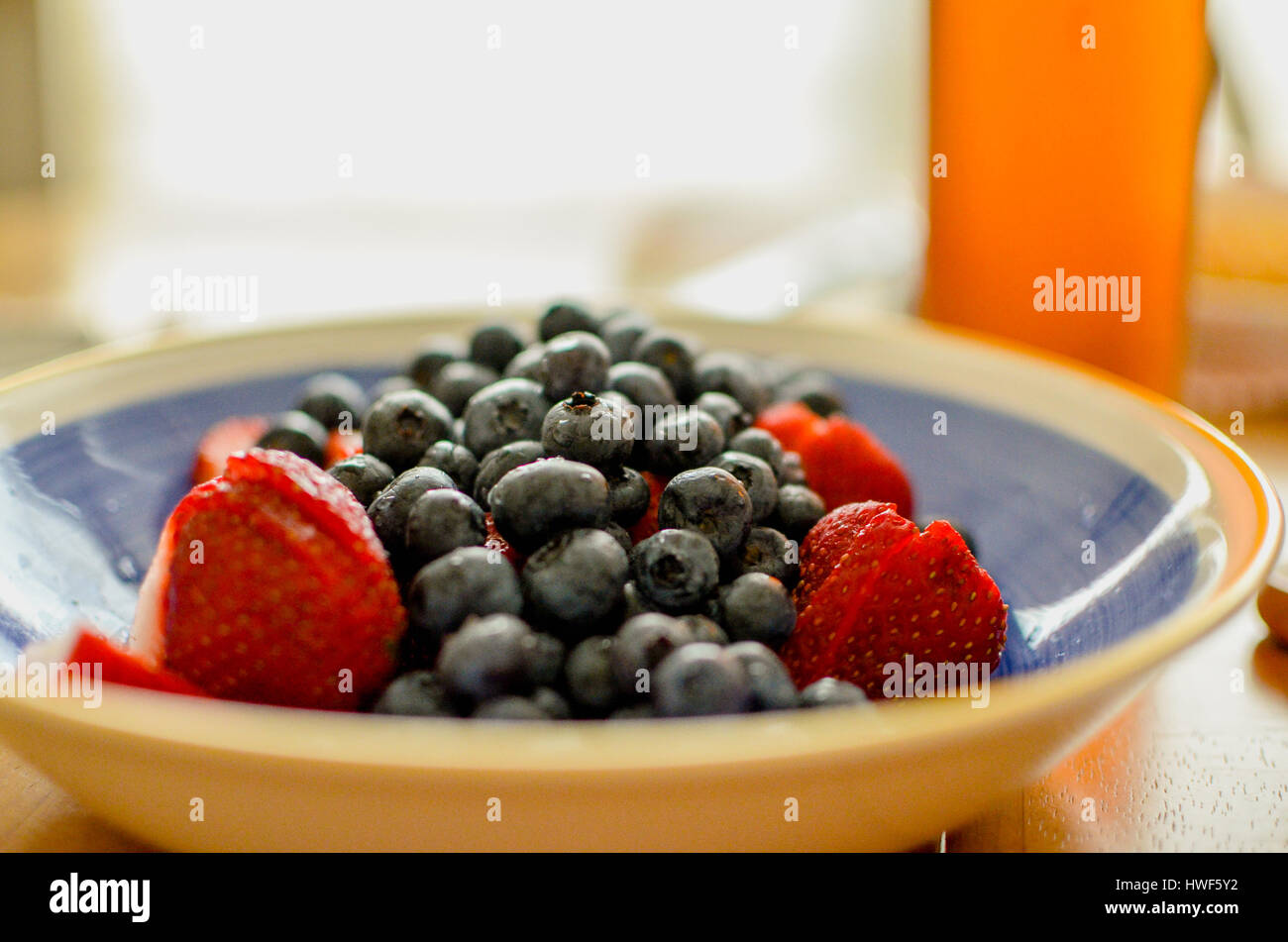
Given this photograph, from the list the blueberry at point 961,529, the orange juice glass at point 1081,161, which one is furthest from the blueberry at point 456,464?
the orange juice glass at point 1081,161

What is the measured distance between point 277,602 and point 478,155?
129 inches

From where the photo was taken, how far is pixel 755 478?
2.17 feet

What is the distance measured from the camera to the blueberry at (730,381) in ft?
2.68

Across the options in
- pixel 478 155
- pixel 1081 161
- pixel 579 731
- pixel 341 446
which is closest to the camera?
pixel 579 731

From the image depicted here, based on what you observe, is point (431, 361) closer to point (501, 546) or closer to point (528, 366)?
point (528, 366)

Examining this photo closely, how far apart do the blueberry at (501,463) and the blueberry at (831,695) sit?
0.22 metres

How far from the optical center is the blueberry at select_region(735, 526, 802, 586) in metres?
0.64

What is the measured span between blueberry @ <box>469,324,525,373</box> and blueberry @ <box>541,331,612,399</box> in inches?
4.5

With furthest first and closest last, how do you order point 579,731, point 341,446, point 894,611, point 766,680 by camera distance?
point 341,446
point 894,611
point 766,680
point 579,731

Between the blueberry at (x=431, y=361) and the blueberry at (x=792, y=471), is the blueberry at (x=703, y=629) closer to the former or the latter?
the blueberry at (x=792, y=471)

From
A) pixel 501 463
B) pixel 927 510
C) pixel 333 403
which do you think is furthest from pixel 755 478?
pixel 333 403
